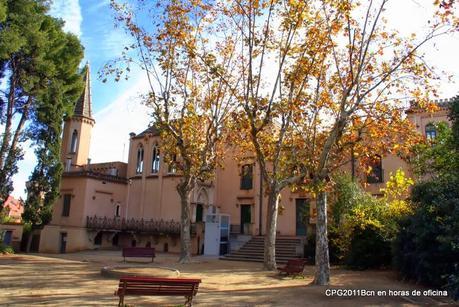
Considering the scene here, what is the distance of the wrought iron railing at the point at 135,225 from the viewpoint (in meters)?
28.9

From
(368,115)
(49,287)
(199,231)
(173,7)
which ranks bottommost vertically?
(49,287)

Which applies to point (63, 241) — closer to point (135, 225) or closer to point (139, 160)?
point (135, 225)

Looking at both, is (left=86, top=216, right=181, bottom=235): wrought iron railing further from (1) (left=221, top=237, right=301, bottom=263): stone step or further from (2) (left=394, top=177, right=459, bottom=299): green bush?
(2) (left=394, top=177, right=459, bottom=299): green bush

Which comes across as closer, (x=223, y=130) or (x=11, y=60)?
(x=223, y=130)

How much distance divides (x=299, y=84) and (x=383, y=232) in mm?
6835

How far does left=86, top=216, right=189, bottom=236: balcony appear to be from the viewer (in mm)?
28859

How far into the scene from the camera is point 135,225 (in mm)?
30516

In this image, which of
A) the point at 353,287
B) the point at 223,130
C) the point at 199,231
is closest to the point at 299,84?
the point at 223,130

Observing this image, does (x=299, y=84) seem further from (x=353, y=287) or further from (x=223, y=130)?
(x=353, y=287)

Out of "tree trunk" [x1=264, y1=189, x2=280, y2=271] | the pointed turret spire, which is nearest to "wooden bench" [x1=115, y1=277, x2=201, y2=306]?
"tree trunk" [x1=264, y1=189, x2=280, y2=271]

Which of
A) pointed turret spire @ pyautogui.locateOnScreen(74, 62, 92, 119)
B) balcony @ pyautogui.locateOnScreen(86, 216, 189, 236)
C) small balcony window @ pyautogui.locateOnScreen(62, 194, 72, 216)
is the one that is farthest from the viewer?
pointed turret spire @ pyautogui.locateOnScreen(74, 62, 92, 119)

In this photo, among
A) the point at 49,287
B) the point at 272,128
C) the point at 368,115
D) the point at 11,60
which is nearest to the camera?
the point at 49,287

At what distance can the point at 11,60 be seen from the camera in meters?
25.3

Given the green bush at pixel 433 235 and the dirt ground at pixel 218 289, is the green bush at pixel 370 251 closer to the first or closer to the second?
the dirt ground at pixel 218 289
